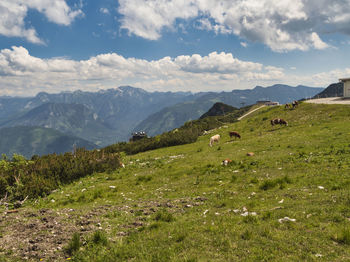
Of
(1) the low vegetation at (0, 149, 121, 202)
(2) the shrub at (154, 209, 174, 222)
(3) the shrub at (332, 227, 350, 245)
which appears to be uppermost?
(3) the shrub at (332, 227, 350, 245)

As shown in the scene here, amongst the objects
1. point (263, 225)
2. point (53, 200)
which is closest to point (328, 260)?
point (263, 225)

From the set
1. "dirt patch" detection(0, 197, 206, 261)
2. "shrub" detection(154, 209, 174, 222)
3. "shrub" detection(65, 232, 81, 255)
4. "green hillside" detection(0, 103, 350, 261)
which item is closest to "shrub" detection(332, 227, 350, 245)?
"green hillside" detection(0, 103, 350, 261)

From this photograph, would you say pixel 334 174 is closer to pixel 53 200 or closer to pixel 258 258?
pixel 258 258

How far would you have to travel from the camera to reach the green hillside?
6.99 metres

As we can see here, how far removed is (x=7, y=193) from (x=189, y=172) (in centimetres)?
1510

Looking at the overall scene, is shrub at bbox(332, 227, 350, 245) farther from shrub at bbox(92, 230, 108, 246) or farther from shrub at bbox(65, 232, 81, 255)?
shrub at bbox(65, 232, 81, 255)

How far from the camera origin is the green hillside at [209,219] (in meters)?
6.99

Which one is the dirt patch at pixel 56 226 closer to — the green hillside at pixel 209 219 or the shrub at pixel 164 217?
the green hillside at pixel 209 219

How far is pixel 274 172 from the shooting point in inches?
603

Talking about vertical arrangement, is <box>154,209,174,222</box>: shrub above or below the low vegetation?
above

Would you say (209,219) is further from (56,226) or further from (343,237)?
(56,226)

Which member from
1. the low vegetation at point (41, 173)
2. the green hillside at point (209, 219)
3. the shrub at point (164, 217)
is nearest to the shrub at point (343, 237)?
the green hillside at point (209, 219)

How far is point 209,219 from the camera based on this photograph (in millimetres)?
9359

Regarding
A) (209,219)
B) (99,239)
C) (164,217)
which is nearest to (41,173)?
(99,239)
